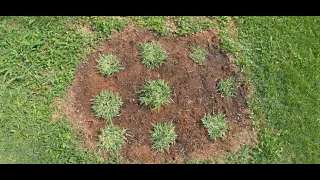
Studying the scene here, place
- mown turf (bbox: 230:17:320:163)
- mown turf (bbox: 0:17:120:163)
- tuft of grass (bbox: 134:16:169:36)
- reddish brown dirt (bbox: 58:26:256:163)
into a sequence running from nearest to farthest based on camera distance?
mown turf (bbox: 0:17:120:163) → reddish brown dirt (bbox: 58:26:256:163) → mown turf (bbox: 230:17:320:163) → tuft of grass (bbox: 134:16:169:36)

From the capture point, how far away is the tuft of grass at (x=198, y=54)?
14.4ft

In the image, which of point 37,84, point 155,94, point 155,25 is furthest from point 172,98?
point 37,84

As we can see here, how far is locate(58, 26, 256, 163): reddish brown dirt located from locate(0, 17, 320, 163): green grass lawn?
0.38ft

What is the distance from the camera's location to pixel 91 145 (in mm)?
4047

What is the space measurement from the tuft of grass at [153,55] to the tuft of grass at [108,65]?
271 mm

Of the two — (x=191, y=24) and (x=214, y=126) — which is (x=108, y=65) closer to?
(x=191, y=24)

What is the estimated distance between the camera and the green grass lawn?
159 inches

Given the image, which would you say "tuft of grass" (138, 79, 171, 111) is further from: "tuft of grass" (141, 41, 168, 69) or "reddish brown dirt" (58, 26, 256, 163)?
"tuft of grass" (141, 41, 168, 69)

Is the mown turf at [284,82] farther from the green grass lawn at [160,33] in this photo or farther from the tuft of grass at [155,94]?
the tuft of grass at [155,94]

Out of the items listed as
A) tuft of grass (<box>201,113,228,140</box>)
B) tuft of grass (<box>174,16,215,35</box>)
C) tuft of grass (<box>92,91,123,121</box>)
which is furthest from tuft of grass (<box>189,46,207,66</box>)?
tuft of grass (<box>92,91,123,121</box>)

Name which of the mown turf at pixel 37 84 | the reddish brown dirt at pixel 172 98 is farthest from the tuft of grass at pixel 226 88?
the mown turf at pixel 37 84

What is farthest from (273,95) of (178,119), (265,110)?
(178,119)

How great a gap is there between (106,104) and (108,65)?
0.41 metres

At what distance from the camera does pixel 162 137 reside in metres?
4.08
